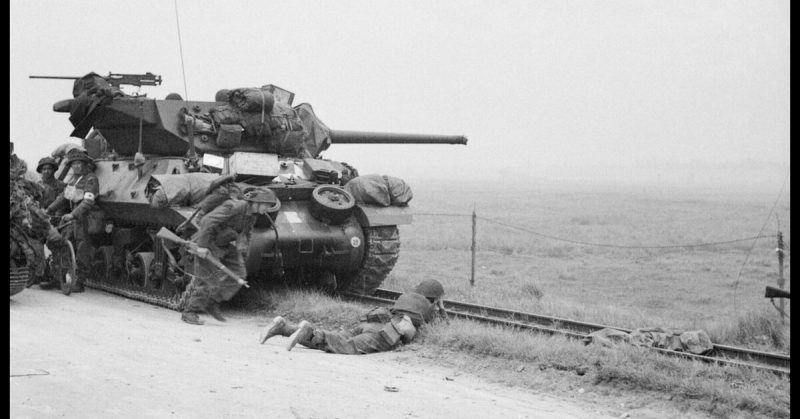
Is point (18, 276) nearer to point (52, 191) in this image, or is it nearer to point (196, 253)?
point (196, 253)

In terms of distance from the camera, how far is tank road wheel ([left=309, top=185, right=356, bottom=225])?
12.8 meters

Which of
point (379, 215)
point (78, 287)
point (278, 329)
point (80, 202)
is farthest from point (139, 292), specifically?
point (278, 329)

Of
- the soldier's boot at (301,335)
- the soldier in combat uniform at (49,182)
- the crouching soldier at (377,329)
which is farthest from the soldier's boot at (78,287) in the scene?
the soldier's boot at (301,335)

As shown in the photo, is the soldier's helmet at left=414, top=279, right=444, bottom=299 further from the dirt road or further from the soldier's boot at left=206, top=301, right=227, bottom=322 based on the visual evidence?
the soldier's boot at left=206, top=301, right=227, bottom=322

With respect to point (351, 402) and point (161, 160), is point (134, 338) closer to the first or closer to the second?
point (351, 402)

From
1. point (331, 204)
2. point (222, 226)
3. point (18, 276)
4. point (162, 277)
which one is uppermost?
point (331, 204)

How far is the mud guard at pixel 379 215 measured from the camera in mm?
13141

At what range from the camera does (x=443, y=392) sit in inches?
303

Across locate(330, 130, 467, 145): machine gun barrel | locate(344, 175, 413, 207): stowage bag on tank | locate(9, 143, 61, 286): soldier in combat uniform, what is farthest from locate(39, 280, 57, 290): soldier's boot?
locate(330, 130, 467, 145): machine gun barrel

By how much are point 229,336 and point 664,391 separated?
452 cm

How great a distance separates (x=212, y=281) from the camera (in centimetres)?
1131

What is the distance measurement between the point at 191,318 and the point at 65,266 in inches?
120

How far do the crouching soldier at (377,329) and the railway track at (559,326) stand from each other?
43.8 inches

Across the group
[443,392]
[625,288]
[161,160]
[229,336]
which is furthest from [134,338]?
[625,288]
